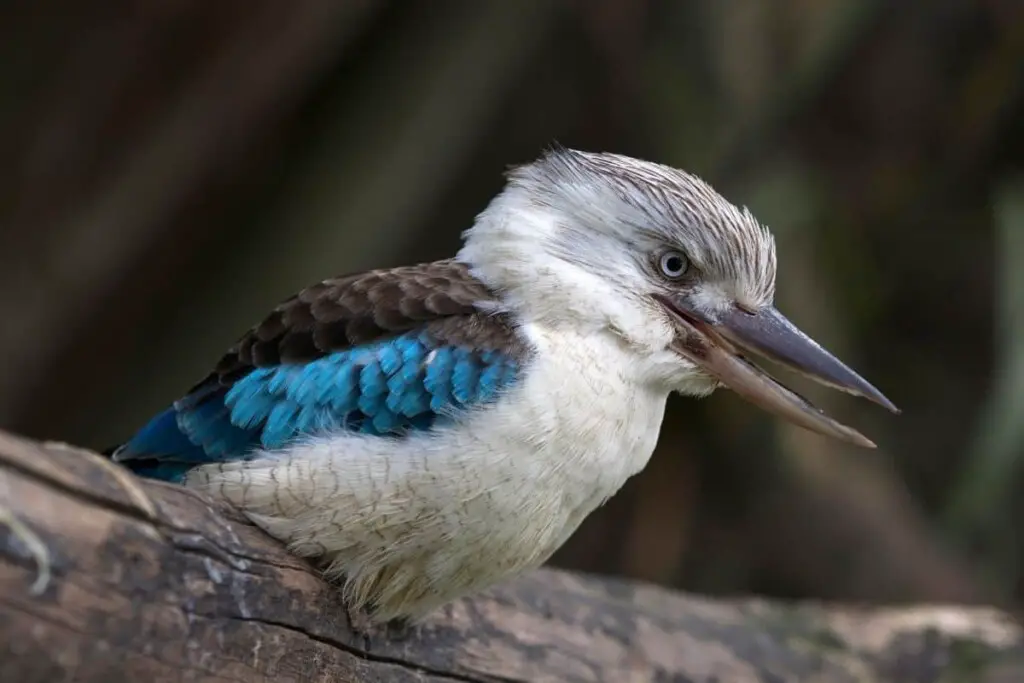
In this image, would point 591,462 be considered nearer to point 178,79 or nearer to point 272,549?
point 272,549

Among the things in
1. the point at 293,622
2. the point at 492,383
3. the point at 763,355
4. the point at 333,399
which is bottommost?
the point at 293,622

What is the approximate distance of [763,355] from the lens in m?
2.34

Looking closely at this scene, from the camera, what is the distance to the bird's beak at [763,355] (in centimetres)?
232

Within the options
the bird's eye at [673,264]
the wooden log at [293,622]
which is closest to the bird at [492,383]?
the bird's eye at [673,264]

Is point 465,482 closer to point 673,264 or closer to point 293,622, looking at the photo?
point 293,622

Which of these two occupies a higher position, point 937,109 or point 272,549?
point 937,109

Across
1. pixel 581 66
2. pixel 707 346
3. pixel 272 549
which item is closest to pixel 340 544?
pixel 272 549

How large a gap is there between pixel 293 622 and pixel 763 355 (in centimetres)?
93

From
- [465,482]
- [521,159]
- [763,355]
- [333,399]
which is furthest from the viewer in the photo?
[521,159]

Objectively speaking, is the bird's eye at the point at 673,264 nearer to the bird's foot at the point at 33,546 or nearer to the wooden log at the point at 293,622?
the wooden log at the point at 293,622

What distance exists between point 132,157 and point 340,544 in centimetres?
298

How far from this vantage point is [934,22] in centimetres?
536

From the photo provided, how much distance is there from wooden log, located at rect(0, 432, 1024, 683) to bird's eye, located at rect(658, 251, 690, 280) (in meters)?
0.81

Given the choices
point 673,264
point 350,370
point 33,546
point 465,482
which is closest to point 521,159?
point 673,264
